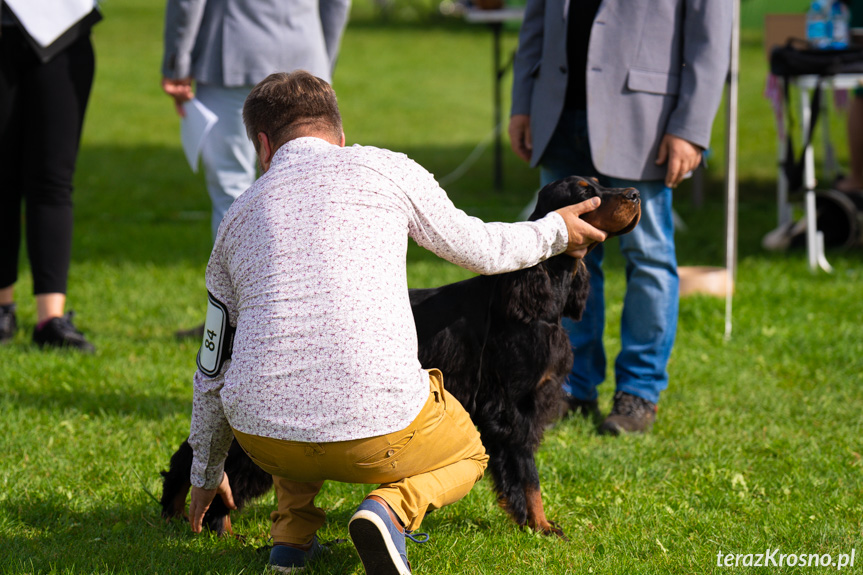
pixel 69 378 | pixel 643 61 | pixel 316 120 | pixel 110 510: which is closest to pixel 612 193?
pixel 316 120

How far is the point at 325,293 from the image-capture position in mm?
2205

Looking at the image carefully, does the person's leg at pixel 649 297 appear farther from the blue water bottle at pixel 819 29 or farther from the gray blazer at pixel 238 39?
the blue water bottle at pixel 819 29

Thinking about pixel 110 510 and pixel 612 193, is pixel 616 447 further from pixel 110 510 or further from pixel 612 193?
pixel 110 510

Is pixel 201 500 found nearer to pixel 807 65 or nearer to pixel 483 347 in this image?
pixel 483 347

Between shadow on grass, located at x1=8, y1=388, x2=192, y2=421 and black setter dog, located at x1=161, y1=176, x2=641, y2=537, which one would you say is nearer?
black setter dog, located at x1=161, y1=176, x2=641, y2=537

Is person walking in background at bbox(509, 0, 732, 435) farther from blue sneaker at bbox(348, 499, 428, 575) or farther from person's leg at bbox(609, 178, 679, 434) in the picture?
blue sneaker at bbox(348, 499, 428, 575)

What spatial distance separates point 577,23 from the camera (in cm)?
383

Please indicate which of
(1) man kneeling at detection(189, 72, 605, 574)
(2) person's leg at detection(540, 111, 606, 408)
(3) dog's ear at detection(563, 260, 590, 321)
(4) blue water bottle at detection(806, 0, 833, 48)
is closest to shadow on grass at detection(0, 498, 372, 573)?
(1) man kneeling at detection(189, 72, 605, 574)

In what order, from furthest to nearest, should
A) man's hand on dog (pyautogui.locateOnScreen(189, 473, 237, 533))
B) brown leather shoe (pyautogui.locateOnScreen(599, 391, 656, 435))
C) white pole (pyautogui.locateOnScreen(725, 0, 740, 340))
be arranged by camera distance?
white pole (pyautogui.locateOnScreen(725, 0, 740, 340)) → brown leather shoe (pyautogui.locateOnScreen(599, 391, 656, 435)) → man's hand on dog (pyautogui.locateOnScreen(189, 473, 237, 533))

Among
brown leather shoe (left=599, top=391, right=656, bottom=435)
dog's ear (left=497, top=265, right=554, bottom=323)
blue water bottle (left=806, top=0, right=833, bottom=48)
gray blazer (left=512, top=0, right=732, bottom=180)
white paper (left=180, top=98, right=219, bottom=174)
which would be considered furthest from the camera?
blue water bottle (left=806, top=0, right=833, bottom=48)

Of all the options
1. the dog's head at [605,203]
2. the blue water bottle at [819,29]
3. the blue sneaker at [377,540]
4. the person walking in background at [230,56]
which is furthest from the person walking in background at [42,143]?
the blue water bottle at [819,29]

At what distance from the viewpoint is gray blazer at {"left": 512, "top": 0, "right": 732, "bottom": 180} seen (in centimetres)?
363

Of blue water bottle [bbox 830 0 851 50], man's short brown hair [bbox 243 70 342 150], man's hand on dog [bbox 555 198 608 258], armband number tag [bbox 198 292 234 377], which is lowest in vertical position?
armband number tag [bbox 198 292 234 377]

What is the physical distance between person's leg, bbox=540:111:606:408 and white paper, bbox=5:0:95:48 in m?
2.44
